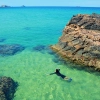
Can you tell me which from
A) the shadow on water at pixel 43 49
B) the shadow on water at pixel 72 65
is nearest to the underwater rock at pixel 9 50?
the shadow on water at pixel 43 49

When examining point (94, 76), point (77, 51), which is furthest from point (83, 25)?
point (94, 76)

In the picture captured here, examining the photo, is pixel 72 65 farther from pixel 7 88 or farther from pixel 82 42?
pixel 7 88

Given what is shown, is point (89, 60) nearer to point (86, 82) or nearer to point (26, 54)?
point (86, 82)

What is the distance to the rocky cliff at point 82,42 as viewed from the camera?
25156mm

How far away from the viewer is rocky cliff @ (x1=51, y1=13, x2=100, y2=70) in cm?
2516

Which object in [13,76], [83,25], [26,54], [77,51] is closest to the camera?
[13,76]

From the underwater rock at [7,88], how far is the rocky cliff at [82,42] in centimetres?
988

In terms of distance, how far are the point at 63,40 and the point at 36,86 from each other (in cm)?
1258

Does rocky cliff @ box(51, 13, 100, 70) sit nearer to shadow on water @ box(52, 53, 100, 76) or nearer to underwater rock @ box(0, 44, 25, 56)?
shadow on water @ box(52, 53, 100, 76)

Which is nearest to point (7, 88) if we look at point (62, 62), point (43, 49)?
point (62, 62)

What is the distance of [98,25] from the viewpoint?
106 ft

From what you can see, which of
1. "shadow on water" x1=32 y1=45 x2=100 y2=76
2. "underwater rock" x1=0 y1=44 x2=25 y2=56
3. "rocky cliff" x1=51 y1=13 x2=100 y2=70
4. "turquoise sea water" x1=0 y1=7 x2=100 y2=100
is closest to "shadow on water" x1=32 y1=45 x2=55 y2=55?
"shadow on water" x1=32 y1=45 x2=100 y2=76

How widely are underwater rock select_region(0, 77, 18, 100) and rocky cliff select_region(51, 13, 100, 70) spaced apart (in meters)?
9.88

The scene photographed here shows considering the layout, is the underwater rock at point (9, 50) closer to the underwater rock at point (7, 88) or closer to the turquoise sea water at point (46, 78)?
the turquoise sea water at point (46, 78)
